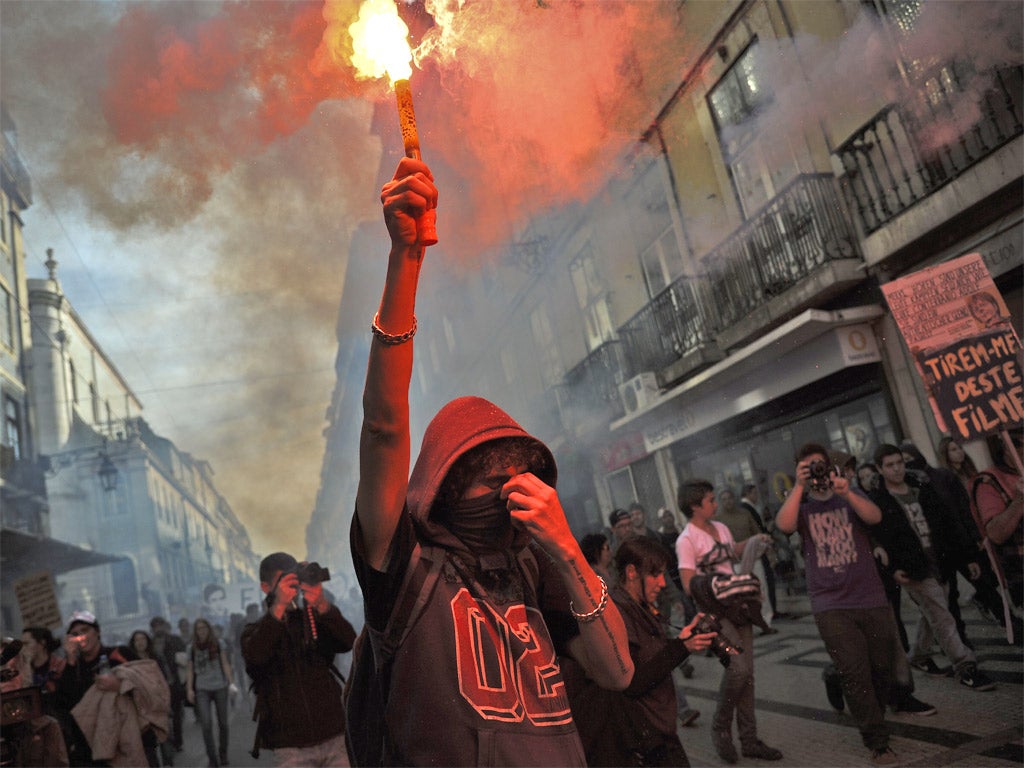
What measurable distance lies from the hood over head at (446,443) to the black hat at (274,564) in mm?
2746

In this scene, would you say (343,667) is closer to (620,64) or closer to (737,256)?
(737,256)

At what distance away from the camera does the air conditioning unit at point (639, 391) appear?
44.1 feet

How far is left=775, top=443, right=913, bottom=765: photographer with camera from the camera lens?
4145mm

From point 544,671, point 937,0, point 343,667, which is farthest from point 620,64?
point 343,667

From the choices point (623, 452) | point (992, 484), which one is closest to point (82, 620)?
point (992, 484)

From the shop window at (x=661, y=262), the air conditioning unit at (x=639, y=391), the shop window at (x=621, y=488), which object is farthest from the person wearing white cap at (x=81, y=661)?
the shop window at (x=621, y=488)

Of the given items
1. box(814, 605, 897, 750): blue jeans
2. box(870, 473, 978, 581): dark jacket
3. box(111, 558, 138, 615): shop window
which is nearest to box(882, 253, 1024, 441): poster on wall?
box(870, 473, 978, 581): dark jacket

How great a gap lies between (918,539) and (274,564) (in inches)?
155

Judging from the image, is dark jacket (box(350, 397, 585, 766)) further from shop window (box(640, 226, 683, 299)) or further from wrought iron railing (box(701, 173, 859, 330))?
shop window (box(640, 226, 683, 299))

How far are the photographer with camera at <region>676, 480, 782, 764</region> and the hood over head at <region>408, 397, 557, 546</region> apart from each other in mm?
2842

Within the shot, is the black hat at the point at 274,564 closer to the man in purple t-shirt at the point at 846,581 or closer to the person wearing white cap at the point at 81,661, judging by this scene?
the person wearing white cap at the point at 81,661

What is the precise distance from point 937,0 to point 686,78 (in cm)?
384

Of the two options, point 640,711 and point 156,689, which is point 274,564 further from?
point 640,711

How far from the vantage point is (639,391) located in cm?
1375
